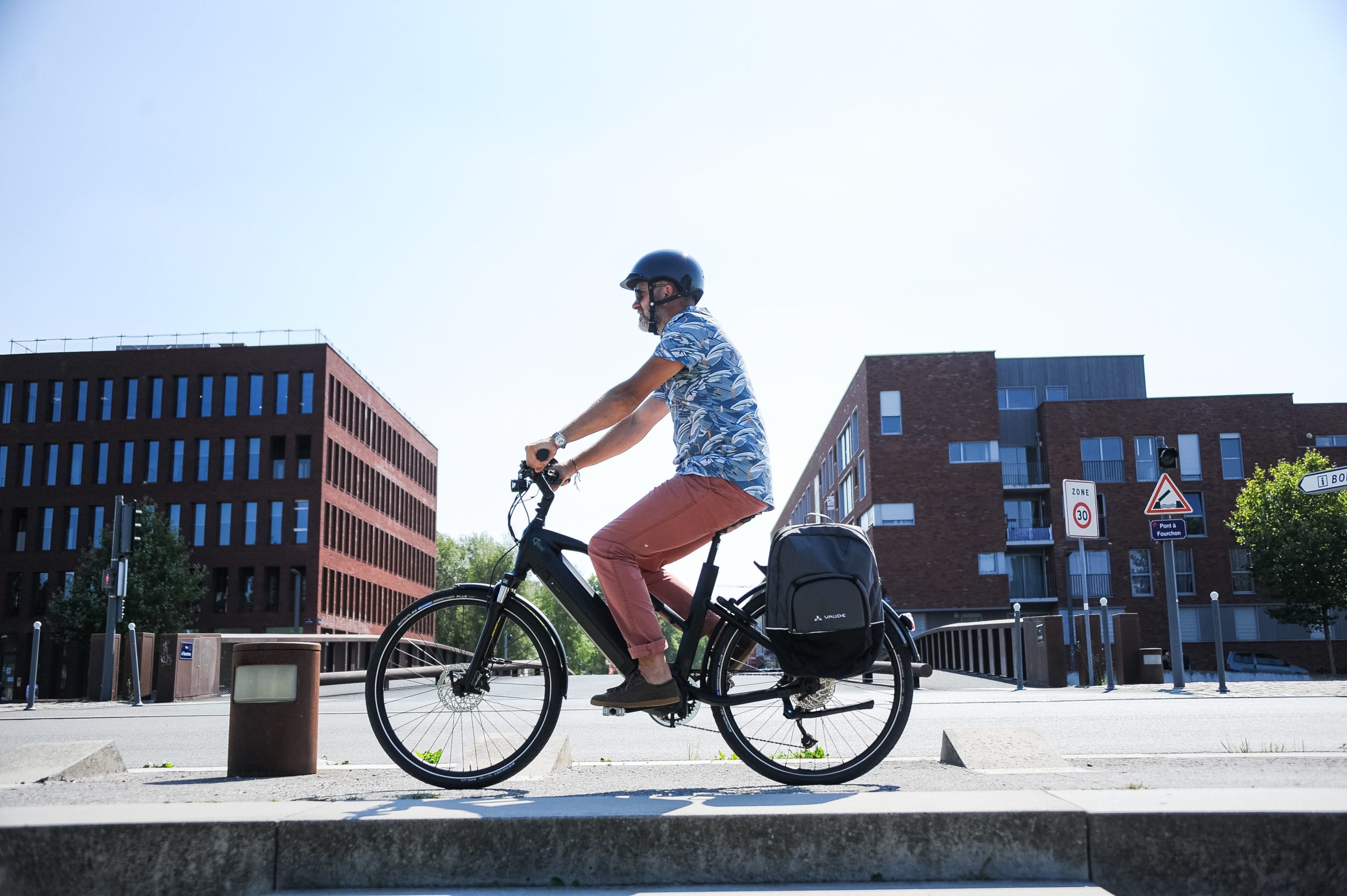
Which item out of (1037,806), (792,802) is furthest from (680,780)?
(1037,806)

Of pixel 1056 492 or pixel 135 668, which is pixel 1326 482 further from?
pixel 1056 492

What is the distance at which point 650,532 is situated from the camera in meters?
4.42

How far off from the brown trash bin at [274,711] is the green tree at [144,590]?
164 feet

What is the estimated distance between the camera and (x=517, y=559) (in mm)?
4734

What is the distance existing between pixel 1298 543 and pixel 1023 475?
12527 millimetres

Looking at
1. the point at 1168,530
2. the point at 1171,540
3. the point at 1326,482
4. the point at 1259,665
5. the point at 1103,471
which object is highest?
the point at 1103,471

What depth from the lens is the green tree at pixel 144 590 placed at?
51344mm

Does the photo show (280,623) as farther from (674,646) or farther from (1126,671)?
(674,646)

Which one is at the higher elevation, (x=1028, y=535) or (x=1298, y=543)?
(x=1028, y=535)

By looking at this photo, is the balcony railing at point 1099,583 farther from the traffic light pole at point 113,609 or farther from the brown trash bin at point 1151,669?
the traffic light pole at point 113,609

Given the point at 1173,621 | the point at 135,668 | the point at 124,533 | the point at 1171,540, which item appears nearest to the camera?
the point at 1173,621

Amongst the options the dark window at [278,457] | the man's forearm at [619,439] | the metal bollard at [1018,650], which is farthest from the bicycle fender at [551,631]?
the dark window at [278,457]

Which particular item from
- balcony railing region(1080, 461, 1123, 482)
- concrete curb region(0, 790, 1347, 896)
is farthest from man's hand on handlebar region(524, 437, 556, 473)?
balcony railing region(1080, 461, 1123, 482)

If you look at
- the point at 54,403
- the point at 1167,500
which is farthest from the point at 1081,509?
the point at 54,403
